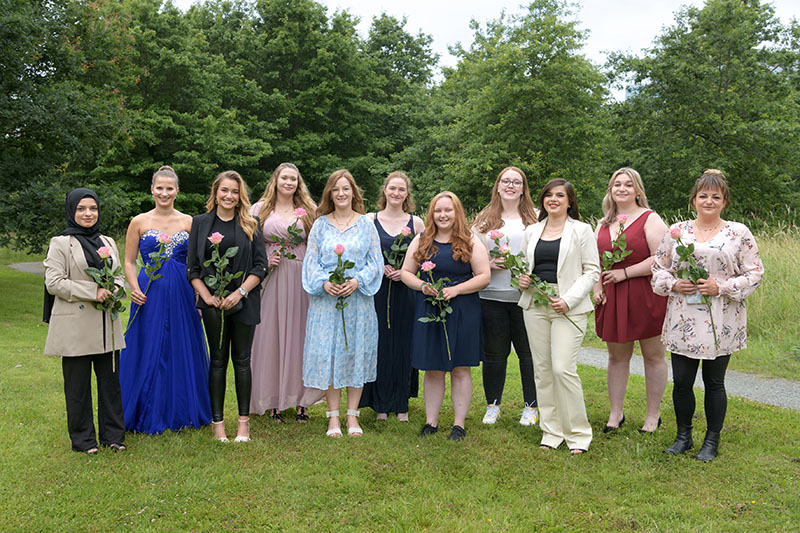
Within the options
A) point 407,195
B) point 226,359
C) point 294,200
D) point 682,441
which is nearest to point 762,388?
point 682,441

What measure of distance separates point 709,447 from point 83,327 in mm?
5153

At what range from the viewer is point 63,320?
484 cm

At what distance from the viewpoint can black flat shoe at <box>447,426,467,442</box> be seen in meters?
5.52

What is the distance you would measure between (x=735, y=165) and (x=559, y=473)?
24072 millimetres

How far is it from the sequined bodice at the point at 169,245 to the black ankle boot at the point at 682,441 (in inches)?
180

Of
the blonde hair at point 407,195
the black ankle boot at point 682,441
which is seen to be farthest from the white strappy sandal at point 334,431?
the black ankle boot at point 682,441

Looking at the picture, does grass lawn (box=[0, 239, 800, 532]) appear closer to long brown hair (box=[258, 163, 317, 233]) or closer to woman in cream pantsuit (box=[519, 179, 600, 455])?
woman in cream pantsuit (box=[519, 179, 600, 455])

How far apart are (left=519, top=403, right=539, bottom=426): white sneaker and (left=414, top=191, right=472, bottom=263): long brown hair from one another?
175 cm

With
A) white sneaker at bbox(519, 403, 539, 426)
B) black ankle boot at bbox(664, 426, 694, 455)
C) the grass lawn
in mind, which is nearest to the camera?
the grass lawn

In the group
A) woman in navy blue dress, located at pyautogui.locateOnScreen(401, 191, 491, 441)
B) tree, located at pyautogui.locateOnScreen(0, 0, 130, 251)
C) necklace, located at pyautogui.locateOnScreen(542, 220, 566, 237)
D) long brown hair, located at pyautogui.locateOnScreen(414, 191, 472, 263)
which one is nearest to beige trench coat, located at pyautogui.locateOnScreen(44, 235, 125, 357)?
woman in navy blue dress, located at pyautogui.locateOnScreen(401, 191, 491, 441)

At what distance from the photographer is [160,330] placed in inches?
216

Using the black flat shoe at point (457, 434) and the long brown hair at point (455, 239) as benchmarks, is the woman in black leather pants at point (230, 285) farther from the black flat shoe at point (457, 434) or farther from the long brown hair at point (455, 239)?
the black flat shoe at point (457, 434)

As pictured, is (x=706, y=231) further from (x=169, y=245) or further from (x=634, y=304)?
(x=169, y=245)

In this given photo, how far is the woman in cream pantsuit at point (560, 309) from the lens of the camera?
516cm
